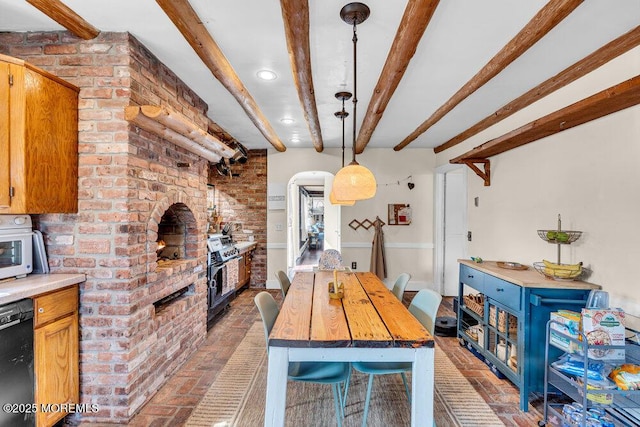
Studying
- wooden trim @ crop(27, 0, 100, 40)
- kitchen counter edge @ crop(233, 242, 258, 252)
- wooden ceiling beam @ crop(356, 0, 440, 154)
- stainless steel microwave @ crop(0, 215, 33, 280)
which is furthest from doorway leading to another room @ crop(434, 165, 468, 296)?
stainless steel microwave @ crop(0, 215, 33, 280)

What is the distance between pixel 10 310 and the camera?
1.54 metres

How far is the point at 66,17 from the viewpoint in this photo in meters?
1.83

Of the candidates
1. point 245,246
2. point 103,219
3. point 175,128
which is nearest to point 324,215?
point 245,246

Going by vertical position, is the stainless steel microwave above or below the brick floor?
above

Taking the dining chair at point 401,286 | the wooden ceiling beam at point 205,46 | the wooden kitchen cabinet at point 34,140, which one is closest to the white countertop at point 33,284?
the wooden kitchen cabinet at point 34,140

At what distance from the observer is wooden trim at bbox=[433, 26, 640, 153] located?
187 centimetres

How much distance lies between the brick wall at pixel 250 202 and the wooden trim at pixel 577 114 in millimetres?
3503

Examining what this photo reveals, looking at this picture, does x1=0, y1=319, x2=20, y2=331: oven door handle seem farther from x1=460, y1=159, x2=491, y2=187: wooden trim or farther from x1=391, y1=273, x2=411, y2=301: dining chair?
x1=460, y1=159, x2=491, y2=187: wooden trim

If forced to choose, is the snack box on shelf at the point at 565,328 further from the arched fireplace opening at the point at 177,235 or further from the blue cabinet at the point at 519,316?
the arched fireplace opening at the point at 177,235

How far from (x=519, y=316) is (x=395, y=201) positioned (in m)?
3.18

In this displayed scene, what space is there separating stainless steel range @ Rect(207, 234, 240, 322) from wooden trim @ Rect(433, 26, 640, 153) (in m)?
3.45

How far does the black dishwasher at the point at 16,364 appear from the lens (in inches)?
60.5

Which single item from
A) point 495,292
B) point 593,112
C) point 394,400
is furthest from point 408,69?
point 394,400

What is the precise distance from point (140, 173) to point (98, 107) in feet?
1.57
